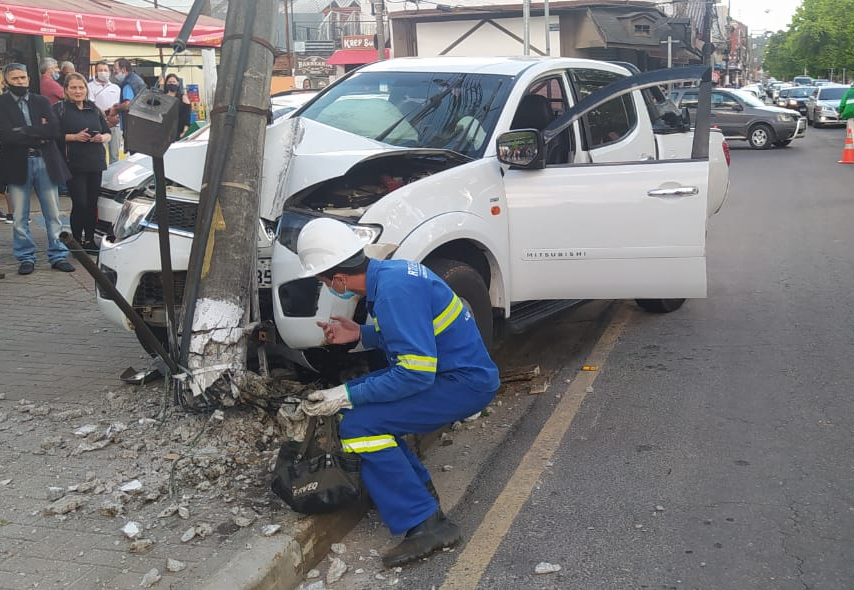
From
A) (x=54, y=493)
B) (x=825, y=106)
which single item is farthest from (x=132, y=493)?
(x=825, y=106)

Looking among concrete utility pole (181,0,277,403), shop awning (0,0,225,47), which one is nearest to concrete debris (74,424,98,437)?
concrete utility pole (181,0,277,403)

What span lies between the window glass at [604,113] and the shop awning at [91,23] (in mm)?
5877

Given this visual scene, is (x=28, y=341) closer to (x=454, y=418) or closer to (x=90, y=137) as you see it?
(x=90, y=137)

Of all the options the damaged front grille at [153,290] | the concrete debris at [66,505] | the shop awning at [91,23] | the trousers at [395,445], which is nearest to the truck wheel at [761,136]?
the shop awning at [91,23]

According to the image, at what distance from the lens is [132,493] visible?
4.19 m

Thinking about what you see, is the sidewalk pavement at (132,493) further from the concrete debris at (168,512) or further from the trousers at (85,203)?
the trousers at (85,203)

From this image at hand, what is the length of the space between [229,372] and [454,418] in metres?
1.38

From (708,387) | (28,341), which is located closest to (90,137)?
(28,341)

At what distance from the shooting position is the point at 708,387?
5844mm

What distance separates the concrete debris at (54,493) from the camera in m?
4.17

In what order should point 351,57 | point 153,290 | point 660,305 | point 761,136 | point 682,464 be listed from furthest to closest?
1. point 351,57
2. point 761,136
3. point 660,305
4. point 153,290
5. point 682,464

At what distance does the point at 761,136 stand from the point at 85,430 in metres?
24.1

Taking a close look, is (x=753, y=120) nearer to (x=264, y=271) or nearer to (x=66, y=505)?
(x=264, y=271)

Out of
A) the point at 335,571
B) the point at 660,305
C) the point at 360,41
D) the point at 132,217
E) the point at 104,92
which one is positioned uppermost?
the point at 360,41
